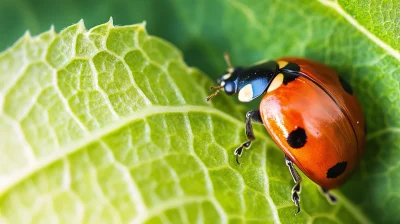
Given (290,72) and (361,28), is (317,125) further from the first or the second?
(361,28)

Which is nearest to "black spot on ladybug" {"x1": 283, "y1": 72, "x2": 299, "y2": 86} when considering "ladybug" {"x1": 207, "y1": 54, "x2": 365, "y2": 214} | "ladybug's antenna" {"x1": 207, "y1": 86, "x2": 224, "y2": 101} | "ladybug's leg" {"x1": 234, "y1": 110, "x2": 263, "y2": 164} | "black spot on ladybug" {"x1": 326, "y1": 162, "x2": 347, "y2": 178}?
"ladybug" {"x1": 207, "y1": 54, "x2": 365, "y2": 214}

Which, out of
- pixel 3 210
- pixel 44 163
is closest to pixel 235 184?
pixel 44 163

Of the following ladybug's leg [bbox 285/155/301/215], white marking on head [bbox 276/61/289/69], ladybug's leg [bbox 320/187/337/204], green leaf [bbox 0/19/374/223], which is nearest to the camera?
green leaf [bbox 0/19/374/223]

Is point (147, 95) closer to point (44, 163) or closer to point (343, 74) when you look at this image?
point (44, 163)

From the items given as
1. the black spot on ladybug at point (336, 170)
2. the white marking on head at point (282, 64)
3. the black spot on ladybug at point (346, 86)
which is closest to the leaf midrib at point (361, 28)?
the black spot on ladybug at point (346, 86)

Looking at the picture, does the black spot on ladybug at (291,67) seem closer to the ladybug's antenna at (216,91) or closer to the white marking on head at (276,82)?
the white marking on head at (276,82)

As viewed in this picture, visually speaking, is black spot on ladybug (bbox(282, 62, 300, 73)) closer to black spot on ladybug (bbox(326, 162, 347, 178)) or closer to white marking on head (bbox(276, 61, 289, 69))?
white marking on head (bbox(276, 61, 289, 69))
